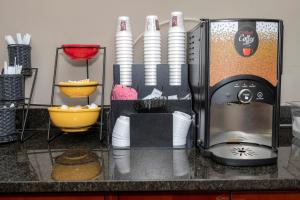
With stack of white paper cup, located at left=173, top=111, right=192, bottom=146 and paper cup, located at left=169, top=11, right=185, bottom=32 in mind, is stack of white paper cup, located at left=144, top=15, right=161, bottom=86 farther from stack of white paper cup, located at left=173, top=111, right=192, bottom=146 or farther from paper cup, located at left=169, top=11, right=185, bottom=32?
stack of white paper cup, located at left=173, top=111, right=192, bottom=146

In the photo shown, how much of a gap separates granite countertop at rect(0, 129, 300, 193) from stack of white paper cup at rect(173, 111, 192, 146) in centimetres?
4

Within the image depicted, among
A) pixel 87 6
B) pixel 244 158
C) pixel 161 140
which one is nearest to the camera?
pixel 244 158

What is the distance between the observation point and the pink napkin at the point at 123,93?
1116 mm

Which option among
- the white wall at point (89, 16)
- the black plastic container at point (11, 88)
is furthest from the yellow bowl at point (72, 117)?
the white wall at point (89, 16)

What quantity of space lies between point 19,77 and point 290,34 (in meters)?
1.12

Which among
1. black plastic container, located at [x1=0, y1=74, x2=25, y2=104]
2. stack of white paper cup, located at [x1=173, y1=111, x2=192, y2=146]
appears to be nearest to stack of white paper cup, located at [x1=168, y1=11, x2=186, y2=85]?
stack of white paper cup, located at [x1=173, y1=111, x2=192, y2=146]

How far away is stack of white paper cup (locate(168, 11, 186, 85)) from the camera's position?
1159 mm

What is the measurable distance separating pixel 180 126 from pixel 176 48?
0.92 feet

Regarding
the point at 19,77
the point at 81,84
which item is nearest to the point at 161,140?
the point at 81,84

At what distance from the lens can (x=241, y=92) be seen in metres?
0.94

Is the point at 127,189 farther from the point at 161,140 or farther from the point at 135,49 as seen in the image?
the point at 135,49

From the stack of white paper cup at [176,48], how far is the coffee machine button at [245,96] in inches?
11.0

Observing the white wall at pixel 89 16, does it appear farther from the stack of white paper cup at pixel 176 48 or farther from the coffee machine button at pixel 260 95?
the coffee machine button at pixel 260 95

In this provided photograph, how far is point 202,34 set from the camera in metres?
0.98
